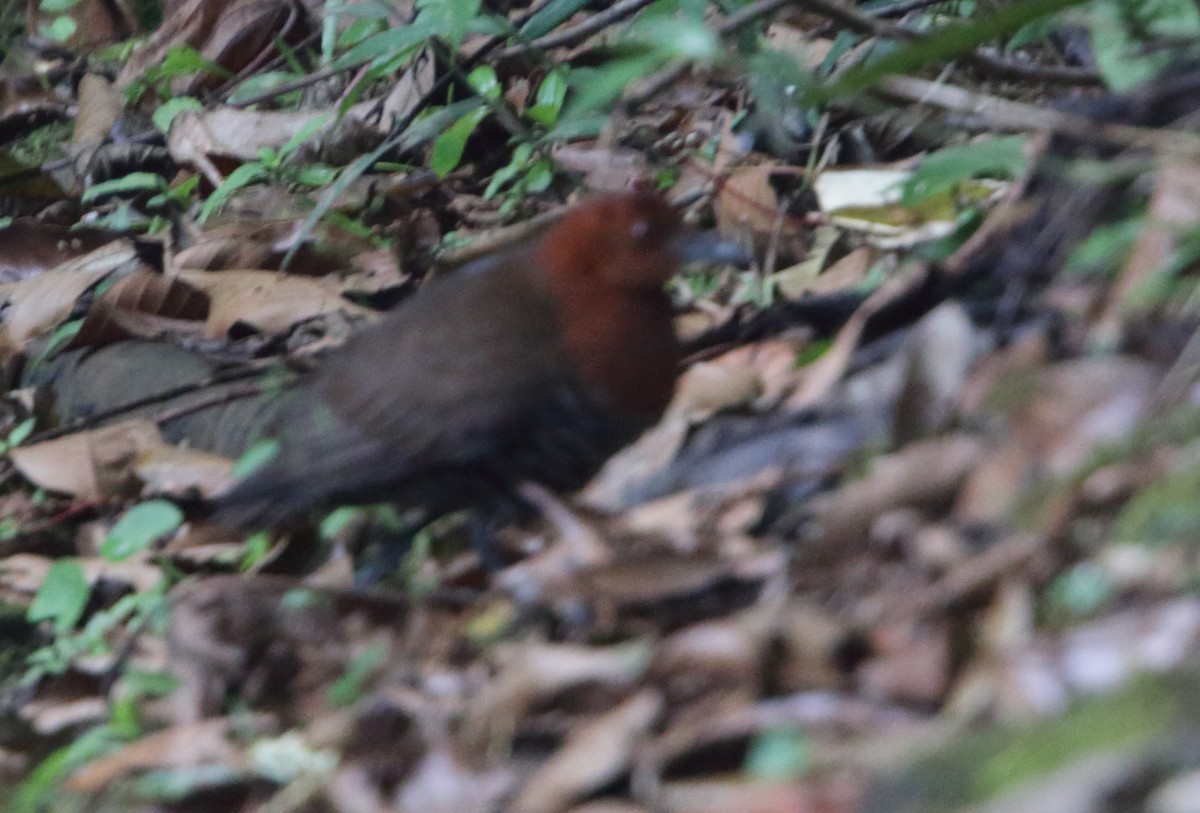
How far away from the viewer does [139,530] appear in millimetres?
3021

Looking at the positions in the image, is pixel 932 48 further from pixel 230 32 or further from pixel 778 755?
pixel 230 32

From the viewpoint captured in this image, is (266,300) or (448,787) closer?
(448,787)

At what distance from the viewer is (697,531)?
2.30 m

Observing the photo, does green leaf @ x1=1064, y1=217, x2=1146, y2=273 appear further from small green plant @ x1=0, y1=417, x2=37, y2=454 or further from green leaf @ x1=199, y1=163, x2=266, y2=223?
green leaf @ x1=199, y1=163, x2=266, y2=223

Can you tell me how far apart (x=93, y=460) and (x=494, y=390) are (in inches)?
55.4

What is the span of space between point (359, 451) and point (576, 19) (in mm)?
3198

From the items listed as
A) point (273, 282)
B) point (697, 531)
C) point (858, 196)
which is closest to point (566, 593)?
point (697, 531)

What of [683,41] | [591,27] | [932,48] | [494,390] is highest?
[683,41]

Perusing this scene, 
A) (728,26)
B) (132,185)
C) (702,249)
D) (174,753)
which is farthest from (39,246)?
(174,753)

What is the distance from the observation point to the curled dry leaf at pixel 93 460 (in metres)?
3.46

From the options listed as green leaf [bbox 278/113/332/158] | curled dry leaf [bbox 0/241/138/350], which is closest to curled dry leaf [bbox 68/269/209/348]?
curled dry leaf [bbox 0/241/138/350]

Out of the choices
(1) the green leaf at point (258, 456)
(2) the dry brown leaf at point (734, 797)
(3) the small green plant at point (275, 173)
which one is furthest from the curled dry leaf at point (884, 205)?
(3) the small green plant at point (275, 173)

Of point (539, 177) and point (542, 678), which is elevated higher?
point (542, 678)

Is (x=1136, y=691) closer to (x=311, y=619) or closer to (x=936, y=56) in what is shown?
(x=936, y=56)
